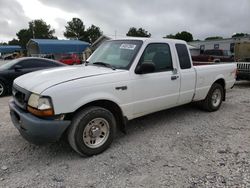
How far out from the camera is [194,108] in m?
6.33

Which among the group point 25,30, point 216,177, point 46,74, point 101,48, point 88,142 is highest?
point 25,30

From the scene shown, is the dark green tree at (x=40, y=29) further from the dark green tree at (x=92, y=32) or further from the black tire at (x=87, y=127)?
the black tire at (x=87, y=127)

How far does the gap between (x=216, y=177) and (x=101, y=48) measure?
321cm

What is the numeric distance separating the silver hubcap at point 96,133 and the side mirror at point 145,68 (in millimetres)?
1028

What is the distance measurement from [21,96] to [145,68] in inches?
79.0

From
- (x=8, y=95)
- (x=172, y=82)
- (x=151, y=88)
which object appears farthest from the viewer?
(x=8, y=95)

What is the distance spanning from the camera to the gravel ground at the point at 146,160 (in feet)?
9.97

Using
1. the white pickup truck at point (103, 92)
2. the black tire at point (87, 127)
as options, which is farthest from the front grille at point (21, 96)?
the black tire at point (87, 127)

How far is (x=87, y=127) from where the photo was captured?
11.6 ft

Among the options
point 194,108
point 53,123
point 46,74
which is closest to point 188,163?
point 53,123

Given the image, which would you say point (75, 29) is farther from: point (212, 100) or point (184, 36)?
point (212, 100)

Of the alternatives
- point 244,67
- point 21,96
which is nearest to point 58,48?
point 244,67

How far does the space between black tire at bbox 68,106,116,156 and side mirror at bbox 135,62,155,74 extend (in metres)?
0.88

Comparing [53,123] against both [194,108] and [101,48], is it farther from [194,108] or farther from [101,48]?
[194,108]
